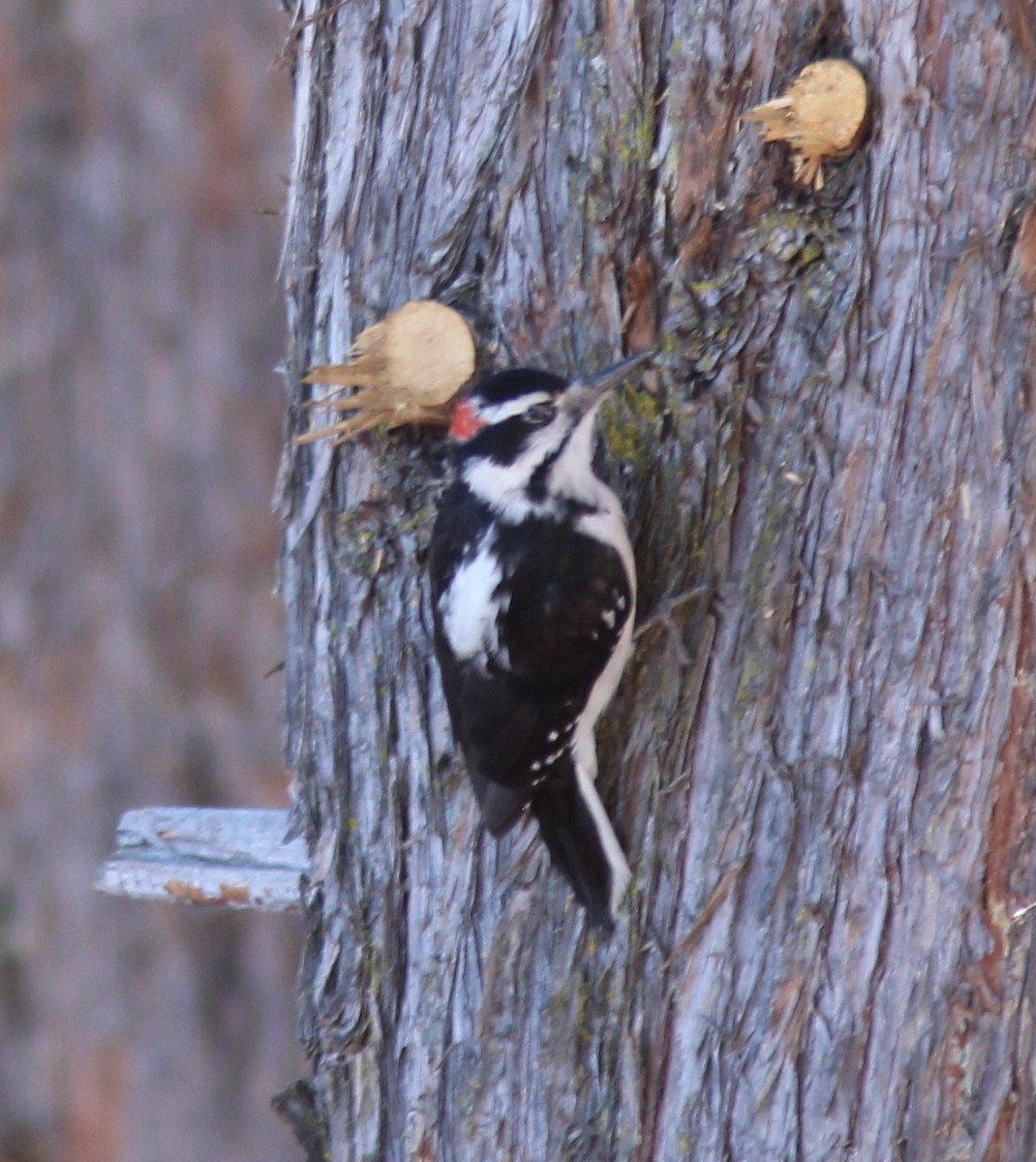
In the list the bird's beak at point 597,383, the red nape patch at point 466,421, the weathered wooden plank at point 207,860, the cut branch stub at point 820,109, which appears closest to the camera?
the cut branch stub at point 820,109

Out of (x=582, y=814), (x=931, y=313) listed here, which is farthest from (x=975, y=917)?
(x=931, y=313)

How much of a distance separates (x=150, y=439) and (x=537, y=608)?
227 cm

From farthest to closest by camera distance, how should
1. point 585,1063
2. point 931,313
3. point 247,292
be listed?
point 247,292 < point 585,1063 < point 931,313

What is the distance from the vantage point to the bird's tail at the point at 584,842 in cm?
231

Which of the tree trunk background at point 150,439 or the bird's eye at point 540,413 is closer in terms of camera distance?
the bird's eye at point 540,413

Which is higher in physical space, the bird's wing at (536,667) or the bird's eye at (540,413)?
the bird's eye at (540,413)

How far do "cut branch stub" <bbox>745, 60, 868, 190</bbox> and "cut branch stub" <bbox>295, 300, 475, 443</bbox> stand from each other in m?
0.60

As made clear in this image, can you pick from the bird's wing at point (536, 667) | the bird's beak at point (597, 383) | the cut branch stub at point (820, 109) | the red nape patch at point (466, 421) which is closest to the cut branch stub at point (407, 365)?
the red nape patch at point (466, 421)

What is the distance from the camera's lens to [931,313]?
85.9 inches

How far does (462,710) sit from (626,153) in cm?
98

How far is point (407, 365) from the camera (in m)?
2.37

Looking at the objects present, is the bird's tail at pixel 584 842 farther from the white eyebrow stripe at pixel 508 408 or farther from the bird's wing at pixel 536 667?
the white eyebrow stripe at pixel 508 408

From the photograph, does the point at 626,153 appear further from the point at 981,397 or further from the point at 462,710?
the point at 462,710

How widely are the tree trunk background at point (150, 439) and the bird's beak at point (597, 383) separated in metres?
2.30
